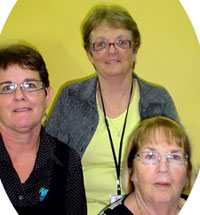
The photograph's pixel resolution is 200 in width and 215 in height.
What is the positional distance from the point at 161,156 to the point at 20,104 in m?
0.60

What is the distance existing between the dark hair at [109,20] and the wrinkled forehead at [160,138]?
495 millimetres

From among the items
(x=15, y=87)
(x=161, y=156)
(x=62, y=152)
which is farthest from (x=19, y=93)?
(x=161, y=156)

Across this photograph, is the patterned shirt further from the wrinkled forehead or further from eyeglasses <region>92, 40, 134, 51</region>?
eyeglasses <region>92, 40, 134, 51</region>

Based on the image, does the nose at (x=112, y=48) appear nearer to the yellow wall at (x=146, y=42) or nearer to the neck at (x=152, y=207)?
the yellow wall at (x=146, y=42)

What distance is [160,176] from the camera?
122 cm

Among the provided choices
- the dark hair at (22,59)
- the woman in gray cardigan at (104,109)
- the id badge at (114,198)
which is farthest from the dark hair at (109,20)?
the id badge at (114,198)

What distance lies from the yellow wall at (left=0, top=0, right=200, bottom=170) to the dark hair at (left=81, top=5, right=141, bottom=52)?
0.09 feet

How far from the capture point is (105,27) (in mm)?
1543

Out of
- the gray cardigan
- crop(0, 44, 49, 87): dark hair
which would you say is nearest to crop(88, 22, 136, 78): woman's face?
the gray cardigan

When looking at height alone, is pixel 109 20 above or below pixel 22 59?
above

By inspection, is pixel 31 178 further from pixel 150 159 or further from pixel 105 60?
pixel 105 60

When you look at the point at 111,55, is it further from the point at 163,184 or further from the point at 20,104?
the point at 163,184

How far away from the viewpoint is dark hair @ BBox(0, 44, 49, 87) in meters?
1.26

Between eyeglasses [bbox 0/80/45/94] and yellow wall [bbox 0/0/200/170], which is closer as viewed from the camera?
eyeglasses [bbox 0/80/45/94]
